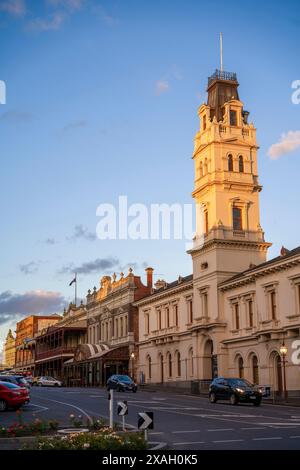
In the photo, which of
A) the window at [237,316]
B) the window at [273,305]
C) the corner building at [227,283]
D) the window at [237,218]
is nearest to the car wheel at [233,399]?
the corner building at [227,283]

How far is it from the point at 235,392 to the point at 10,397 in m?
13.2

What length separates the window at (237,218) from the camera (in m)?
58.8

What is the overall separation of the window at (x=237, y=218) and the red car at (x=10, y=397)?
32896mm

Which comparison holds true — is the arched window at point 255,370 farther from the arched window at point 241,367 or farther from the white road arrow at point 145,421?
the white road arrow at point 145,421

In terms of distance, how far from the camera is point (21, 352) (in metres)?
150

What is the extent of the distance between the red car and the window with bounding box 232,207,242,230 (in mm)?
32896

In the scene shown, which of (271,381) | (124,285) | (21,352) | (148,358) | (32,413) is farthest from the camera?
(21,352)

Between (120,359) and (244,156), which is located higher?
(244,156)

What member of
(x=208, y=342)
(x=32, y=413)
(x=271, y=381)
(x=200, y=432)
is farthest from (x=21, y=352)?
(x=200, y=432)

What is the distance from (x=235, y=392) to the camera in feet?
119

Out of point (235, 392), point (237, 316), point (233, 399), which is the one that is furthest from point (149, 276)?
point (235, 392)

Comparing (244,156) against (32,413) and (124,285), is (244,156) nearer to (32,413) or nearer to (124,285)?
(124,285)

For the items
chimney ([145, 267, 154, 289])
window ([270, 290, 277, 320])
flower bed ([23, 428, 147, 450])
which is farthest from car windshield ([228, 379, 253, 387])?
chimney ([145, 267, 154, 289])
